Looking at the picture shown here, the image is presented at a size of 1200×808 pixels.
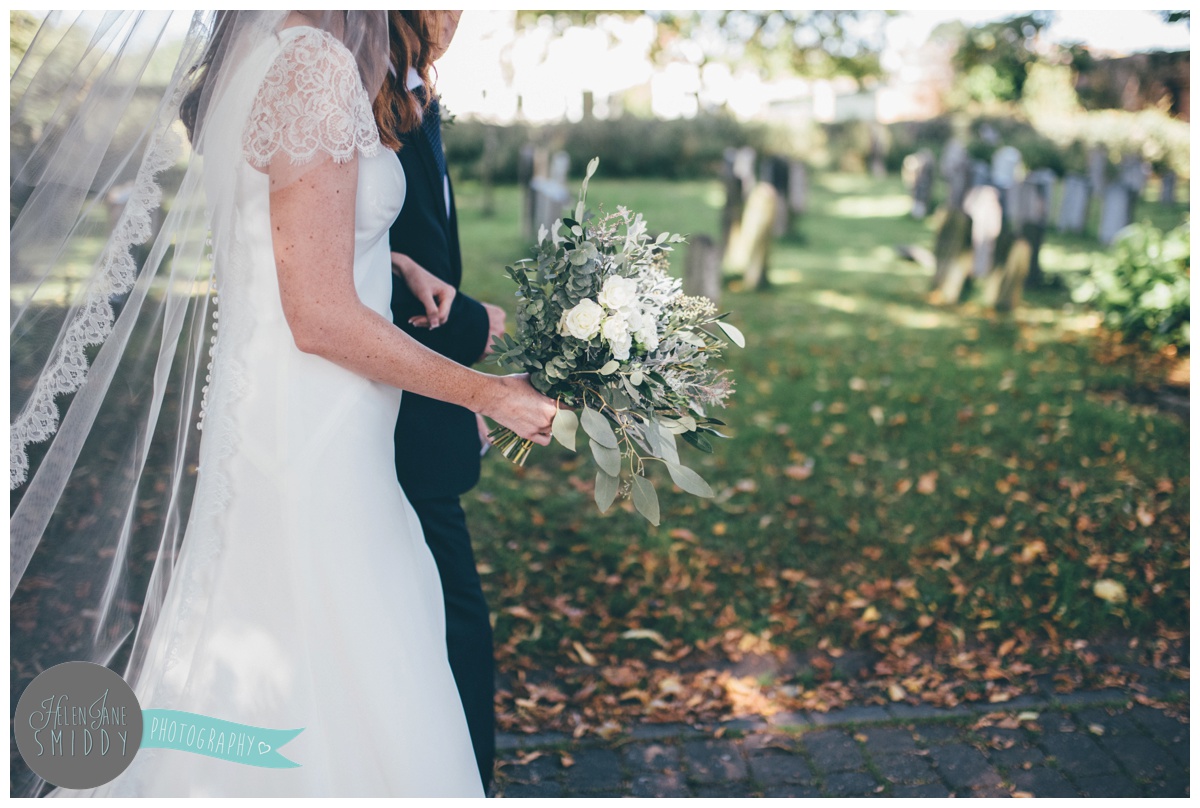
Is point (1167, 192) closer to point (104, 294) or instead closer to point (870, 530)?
point (870, 530)

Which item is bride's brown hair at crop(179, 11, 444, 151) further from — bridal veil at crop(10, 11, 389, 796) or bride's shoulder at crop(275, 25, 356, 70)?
bride's shoulder at crop(275, 25, 356, 70)

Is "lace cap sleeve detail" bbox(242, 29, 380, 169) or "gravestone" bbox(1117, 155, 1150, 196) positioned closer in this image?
"lace cap sleeve detail" bbox(242, 29, 380, 169)

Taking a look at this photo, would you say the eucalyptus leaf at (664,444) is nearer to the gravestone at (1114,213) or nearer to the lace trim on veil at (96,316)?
the lace trim on veil at (96,316)

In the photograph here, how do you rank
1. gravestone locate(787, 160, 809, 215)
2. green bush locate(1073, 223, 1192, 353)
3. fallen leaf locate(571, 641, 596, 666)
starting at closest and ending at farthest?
1. fallen leaf locate(571, 641, 596, 666)
2. green bush locate(1073, 223, 1192, 353)
3. gravestone locate(787, 160, 809, 215)

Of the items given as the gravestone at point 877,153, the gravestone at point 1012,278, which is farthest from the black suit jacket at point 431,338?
the gravestone at point 877,153

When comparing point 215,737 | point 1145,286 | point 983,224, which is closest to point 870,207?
point 983,224

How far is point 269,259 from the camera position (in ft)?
6.68

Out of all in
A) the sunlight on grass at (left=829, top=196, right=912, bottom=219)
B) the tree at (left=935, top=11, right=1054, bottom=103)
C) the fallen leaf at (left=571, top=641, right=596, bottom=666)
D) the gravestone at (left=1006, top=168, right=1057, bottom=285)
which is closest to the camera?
the fallen leaf at (left=571, top=641, right=596, bottom=666)

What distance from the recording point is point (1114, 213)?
521 inches

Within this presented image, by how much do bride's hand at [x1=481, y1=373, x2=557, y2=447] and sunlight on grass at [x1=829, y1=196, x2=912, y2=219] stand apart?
619 inches

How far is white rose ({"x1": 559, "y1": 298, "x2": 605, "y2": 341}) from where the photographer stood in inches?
77.9

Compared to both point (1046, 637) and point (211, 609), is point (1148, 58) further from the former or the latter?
point (211, 609)

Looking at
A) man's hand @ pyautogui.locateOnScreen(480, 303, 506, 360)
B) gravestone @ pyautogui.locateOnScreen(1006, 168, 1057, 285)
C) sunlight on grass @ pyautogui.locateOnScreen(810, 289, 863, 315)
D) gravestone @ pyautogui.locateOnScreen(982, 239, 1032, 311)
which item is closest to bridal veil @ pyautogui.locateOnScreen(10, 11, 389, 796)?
man's hand @ pyautogui.locateOnScreen(480, 303, 506, 360)

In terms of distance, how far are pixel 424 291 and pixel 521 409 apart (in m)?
0.46
